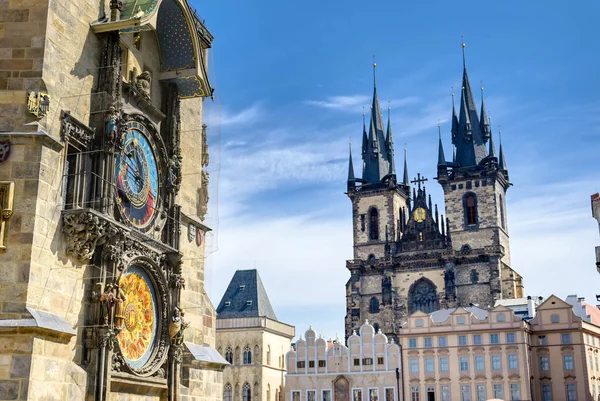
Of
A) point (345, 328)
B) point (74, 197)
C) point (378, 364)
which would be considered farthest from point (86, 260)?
point (345, 328)

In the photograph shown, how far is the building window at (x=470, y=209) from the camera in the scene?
6575 cm

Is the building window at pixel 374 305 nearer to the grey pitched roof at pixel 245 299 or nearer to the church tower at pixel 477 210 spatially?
the church tower at pixel 477 210

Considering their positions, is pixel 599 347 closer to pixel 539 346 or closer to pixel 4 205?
pixel 539 346

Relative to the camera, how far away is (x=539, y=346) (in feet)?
→ 172

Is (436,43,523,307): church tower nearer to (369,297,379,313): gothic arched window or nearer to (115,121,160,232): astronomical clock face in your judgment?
(369,297,379,313): gothic arched window

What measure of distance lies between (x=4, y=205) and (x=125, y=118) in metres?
2.72

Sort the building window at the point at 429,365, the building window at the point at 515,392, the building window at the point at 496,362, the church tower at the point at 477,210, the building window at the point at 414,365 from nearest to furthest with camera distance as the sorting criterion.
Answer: the building window at the point at 515,392, the building window at the point at 496,362, the building window at the point at 429,365, the building window at the point at 414,365, the church tower at the point at 477,210

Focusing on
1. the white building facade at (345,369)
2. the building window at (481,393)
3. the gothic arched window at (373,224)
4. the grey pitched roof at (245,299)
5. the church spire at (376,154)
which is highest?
the church spire at (376,154)

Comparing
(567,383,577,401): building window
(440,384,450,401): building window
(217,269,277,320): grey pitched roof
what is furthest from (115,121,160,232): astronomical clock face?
(217,269,277,320): grey pitched roof

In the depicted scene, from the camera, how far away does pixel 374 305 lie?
66000mm

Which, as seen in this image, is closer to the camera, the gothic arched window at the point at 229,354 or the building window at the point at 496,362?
the building window at the point at 496,362

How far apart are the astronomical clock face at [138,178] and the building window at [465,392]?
43446mm

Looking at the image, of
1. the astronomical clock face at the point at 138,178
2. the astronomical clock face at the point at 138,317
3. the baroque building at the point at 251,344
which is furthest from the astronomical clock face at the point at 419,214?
the astronomical clock face at the point at 138,317

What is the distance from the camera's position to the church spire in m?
72.5
